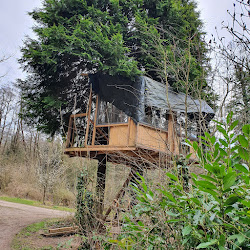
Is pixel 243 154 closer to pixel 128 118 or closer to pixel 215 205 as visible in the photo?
pixel 215 205

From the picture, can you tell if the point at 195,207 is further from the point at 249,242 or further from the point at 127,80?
the point at 127,80

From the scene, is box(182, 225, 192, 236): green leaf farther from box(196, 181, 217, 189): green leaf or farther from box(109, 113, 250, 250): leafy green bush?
box(196, 181, 217, 189): green leaf

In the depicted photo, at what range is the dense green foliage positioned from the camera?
8328mm

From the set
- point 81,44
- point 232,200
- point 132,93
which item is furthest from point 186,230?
point 81,44

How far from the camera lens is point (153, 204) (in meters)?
2.07

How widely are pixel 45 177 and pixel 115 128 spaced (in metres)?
11.4

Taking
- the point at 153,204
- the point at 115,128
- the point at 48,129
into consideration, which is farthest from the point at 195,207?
the point at 48,129

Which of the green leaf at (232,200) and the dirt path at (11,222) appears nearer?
the green leaf at (232,200)

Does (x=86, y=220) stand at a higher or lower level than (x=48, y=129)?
lower

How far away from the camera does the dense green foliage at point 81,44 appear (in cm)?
833

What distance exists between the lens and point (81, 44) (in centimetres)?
820

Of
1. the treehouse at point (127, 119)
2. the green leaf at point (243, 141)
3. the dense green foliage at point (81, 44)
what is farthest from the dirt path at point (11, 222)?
the green leaf at point (243, 141)

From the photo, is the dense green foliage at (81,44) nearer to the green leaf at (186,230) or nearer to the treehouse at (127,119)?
the treehouse at (127,119)

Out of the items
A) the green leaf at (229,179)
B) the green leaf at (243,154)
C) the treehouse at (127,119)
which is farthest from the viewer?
the treehouse at (127,119)
